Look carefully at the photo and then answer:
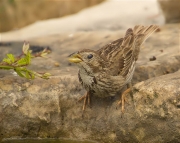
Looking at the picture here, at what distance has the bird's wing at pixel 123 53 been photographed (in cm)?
588

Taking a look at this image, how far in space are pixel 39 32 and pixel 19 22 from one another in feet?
4.76

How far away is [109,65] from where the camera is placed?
19.0 ft

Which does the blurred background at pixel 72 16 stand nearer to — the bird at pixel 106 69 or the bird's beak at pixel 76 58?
the bird at pixel 106 69

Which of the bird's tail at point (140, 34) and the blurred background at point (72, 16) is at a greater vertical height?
the blurred background at point (72, 16)

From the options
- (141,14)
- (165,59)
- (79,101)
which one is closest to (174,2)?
(141,14)

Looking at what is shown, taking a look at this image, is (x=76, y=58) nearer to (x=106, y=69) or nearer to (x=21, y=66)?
(x=106, y=69)

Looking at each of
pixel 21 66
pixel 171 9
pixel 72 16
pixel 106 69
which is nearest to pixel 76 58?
pixel 106 69

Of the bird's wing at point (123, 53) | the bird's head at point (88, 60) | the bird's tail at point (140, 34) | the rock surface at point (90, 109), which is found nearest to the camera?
the rock surface at point (90, 109)

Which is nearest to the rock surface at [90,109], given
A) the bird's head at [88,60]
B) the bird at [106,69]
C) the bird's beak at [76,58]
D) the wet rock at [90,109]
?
the wet rock at [90,109]

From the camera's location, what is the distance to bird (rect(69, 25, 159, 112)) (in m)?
5.42

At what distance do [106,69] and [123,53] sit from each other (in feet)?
2.18

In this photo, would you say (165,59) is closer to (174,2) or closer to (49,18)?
(174,2)

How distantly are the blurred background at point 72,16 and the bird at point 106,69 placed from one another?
467 centimetres

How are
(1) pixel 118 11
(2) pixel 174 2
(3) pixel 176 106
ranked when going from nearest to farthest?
(3) pixel 176 106, (2) pixel 174 2, (1) pixel 118 11
